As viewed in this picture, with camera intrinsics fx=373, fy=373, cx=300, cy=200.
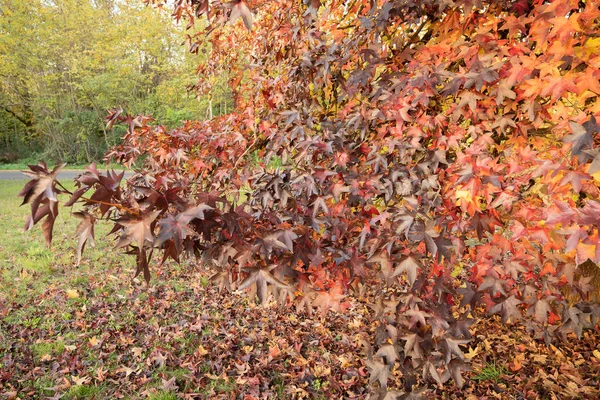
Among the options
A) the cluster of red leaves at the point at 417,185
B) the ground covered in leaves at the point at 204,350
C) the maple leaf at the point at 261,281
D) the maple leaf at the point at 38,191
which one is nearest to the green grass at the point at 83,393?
the ground covered in leaves at the point at 204,350

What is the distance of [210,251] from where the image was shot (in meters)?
1.57

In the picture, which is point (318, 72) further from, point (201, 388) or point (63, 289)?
point (63, 289)

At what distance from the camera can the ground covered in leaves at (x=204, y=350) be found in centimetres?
309

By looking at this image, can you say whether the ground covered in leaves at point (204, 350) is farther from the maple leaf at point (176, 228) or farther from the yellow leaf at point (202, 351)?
the maple leaf at point (176, 228)

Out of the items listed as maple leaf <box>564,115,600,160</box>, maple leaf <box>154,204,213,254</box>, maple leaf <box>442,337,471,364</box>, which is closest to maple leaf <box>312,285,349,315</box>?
maple leaf <box>442,337,471,364</box>

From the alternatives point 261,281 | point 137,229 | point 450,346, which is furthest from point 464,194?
point 137,229

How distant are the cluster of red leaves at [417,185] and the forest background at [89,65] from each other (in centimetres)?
1265

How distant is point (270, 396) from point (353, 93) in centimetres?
244

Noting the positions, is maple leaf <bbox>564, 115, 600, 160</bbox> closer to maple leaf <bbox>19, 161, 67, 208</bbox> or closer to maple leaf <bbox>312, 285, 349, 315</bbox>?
maple leaf <bbox>312, 285, 349, 315</bbox>

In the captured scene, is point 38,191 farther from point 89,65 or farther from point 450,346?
point 89,65

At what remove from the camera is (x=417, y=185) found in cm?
204

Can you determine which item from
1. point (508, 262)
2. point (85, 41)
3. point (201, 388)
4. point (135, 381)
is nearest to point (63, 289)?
point (135, 381)

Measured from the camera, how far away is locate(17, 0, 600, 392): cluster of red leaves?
155cm

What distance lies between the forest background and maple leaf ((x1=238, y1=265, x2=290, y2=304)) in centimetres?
1355
